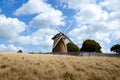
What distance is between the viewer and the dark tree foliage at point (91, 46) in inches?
3858

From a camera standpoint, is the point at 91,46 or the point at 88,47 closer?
the point at 91,46

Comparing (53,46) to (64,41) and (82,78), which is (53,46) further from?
(82,78)

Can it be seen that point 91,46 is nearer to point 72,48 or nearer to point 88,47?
point 88,47

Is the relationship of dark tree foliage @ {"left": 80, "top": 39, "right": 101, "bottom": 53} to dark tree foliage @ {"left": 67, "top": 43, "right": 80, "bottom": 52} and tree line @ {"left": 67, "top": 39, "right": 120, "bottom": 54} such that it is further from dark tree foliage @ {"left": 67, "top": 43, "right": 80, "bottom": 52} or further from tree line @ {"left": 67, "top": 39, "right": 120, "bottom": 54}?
dark tree foliage @ {"left": 67, "top": 43, "right": 80, "bottom": 52}

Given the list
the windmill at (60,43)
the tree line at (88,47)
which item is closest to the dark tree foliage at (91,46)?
the tree line at (88,47)

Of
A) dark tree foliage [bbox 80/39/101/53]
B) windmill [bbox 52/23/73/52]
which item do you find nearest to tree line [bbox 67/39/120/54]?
dark tree foliage [bbox 80/39/101/53]

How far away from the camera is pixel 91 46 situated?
Result: 97.8m

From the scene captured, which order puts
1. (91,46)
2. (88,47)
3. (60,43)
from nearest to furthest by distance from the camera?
(60,43) < (91,46) < (88,47)

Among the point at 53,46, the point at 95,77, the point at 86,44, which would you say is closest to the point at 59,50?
the point at 53,46

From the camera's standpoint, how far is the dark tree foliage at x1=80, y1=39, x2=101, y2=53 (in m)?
98.0

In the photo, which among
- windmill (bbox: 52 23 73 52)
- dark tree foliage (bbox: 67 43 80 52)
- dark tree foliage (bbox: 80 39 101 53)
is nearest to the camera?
windmill (bbox: 52 23 73 52)

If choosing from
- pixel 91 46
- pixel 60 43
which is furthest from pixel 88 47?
pixel 60 43

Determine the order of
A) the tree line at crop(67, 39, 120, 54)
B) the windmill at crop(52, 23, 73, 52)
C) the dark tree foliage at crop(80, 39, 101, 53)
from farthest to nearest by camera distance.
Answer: the dark tree foliage at crop(80, 39, 101, 53) < the tree line at crop(67, 39, 120, 54) < the windmill at crop(52, 23, 73, 52)

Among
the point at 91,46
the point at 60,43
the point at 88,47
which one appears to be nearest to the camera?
the point at 60,43
